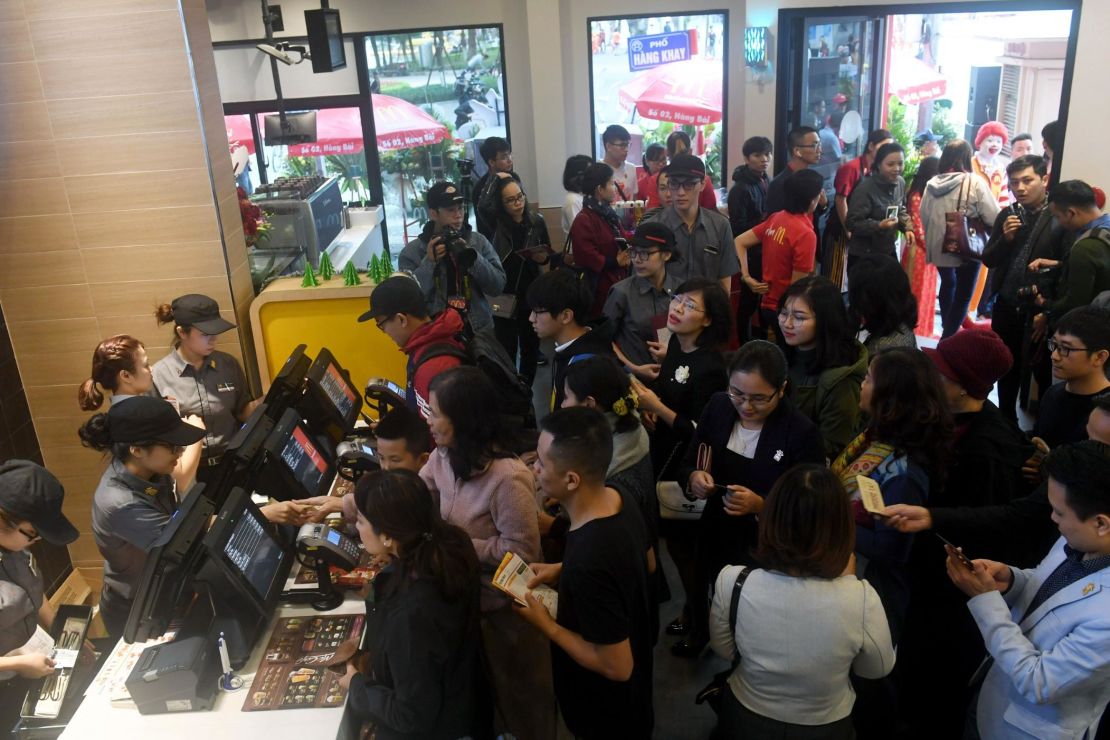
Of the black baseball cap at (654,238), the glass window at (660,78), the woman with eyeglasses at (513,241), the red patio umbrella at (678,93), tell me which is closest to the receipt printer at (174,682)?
the black baseball cap at (654,238)

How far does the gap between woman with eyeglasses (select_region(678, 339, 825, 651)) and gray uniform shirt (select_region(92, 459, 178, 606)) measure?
1.83 m

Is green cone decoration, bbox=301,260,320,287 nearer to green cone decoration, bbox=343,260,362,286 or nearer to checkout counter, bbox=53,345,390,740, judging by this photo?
green cone decoration, bbox=343,260,362,286

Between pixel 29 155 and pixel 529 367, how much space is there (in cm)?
318

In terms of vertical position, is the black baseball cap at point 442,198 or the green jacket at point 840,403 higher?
the black baseball cap at point 442,198

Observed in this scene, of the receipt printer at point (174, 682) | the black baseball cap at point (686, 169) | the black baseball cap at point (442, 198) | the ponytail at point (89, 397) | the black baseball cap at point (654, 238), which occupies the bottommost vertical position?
the receipt printer at point (174, 682)

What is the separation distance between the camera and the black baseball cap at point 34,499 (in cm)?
268

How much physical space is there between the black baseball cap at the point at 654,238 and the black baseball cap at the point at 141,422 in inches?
85.0

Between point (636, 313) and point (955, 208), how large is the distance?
3115mm

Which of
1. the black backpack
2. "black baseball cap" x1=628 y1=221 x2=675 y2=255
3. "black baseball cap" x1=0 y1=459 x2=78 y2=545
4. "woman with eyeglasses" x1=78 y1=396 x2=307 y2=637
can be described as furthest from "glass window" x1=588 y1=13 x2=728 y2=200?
"black baseball cap" x1=0 y1=459 x2=78 y2=545

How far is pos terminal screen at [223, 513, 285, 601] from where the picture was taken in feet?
8.41

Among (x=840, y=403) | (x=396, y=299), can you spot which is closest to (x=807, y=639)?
(x=840, y=403)

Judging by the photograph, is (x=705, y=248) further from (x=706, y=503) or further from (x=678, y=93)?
(x=678, y=93)

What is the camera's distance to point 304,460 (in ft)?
11.2

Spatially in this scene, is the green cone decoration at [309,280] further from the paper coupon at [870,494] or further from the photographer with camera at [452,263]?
the paper coupon at [870,494]
